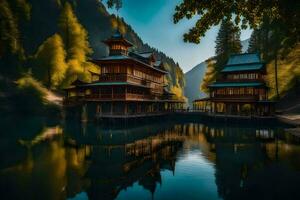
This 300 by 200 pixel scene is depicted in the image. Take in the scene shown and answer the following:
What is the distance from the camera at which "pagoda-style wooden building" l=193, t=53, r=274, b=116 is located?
4866 cm

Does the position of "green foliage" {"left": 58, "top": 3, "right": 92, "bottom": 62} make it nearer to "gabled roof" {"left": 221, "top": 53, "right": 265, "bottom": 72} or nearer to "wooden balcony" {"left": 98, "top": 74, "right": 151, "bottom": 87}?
"wooden balcony" {"left": 98, "top": 74, "right": 151, "bottom": 87}

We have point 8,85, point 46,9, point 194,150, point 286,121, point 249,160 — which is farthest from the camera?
point 46,9

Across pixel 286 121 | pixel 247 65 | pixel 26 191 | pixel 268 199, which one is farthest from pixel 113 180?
pixel 247 65

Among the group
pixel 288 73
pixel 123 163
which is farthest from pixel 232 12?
pixel 288 73

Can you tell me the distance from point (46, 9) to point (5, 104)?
6287 centimetres

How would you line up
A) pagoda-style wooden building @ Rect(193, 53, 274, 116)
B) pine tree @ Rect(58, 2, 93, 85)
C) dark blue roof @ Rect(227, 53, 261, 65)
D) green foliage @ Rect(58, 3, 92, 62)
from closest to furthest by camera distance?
1. pagoda-style wooden building @ Rect(193, 53, 274, 116)
2. dark blue roof @ Rect(227, 53, 261, 65)
3. pine tree @ Rect(58, 2, 93, 85)
4. green foliage @ Rect(58, 3, 92, 62)

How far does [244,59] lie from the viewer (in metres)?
53.9

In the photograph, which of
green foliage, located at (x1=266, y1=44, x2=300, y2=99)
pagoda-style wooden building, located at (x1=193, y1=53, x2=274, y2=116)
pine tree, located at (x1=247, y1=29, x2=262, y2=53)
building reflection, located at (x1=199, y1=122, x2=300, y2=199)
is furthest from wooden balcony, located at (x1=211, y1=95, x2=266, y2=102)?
pine tree, located at (x1=247, y1=29, x2=262, y2=53)

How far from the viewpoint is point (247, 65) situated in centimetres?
5234

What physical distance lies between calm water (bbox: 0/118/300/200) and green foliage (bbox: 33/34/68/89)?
38454mm

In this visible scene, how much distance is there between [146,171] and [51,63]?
52.4m

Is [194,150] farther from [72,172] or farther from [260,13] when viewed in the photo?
[260,13]

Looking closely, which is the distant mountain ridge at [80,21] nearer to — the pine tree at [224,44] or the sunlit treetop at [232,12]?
the pine tree at [224,44]

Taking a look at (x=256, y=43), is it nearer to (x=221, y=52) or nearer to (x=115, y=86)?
(x=221, y=52)
